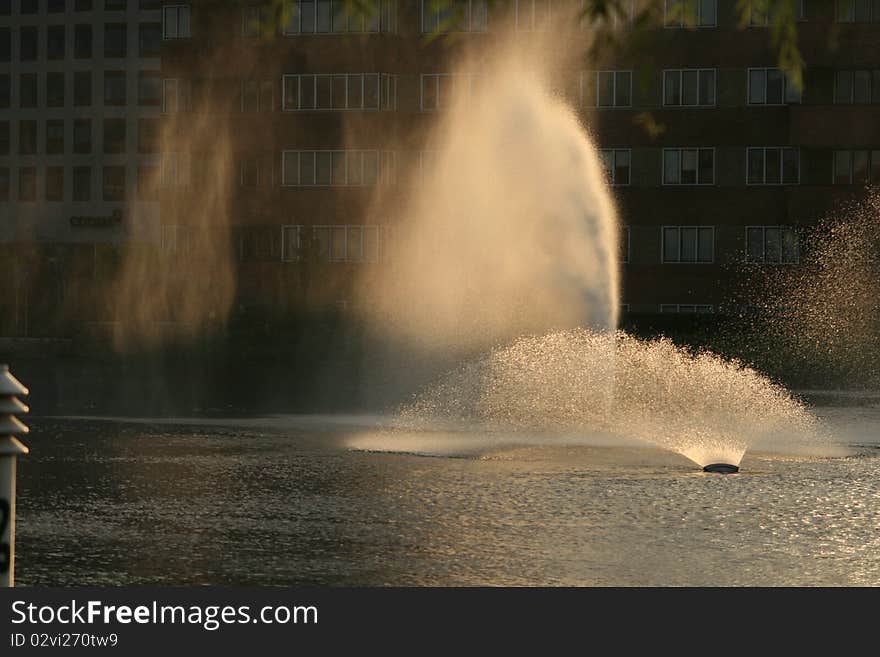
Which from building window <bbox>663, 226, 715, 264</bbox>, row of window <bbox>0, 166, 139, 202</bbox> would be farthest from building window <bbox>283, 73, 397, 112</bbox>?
row of window <bbox>0, 166, 139, 202</bbox>

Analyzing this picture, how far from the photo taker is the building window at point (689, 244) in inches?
2734

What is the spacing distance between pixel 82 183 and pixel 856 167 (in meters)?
61.9

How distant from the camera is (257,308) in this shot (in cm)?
7062

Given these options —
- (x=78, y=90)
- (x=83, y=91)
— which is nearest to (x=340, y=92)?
(x=83, y=91)

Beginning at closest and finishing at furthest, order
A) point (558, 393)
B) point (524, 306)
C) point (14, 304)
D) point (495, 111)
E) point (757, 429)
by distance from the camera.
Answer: point (757, 429)
point (558, 393)
point (524, 306)
point (495, 111)
point (14, 304)

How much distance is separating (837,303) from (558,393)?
33319 mm

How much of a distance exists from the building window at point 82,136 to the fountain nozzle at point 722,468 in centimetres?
9971

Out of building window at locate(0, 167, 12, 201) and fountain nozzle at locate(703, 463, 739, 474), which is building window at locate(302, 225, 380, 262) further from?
fountain nozzle at locate(703, 463, 739, 474)

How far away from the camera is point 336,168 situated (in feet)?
241

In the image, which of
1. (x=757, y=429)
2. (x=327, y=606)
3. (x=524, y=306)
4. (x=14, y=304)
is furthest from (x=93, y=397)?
(x=14, y=304)

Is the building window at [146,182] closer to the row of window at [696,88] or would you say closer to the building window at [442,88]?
the building window at [442,88]

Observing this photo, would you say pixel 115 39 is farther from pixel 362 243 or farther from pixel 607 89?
pixel 607 89

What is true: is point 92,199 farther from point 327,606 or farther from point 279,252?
point 327,606

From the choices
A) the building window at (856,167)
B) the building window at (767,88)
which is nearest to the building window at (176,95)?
the building window at (767,88)
